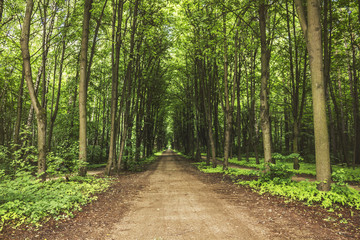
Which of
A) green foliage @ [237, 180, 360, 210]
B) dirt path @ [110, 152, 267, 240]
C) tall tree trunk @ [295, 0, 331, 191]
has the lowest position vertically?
dirt path @ [110, 152, 267, 240]

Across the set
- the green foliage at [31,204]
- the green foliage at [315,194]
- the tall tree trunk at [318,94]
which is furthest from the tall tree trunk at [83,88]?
the tall tree trunk at [318,94]

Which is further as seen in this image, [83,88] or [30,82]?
[83,88]

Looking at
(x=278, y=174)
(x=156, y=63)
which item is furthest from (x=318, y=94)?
(x=156, y=63)

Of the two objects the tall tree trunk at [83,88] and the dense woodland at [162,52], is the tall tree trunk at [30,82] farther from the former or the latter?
the tall tree trunk at [83,88]

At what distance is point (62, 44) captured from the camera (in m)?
16.4

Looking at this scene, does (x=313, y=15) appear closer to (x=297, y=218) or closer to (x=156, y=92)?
(x=297, y=218)

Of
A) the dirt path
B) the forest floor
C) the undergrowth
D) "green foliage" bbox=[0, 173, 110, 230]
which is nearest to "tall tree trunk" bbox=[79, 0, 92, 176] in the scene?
"green foliage" bbox=[0, 173, 110, 230]

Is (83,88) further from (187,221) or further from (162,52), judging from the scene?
(162,52)

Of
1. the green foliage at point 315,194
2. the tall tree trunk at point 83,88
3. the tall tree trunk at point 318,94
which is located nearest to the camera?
the green foliage at point 315,194

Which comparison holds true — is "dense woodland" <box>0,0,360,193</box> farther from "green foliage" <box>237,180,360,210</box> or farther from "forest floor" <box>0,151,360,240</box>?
"forest floor" <box>0,151,360,240</box>

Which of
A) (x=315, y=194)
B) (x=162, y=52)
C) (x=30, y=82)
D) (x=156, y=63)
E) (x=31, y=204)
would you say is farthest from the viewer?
(x=156, y=63)

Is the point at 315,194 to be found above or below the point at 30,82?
below

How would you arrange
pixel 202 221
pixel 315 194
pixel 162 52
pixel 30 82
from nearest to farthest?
pixel 202 221 < pixel 315 194 < pixel 30 82 < pixel 162 52

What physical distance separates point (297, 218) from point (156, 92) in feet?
77.2
